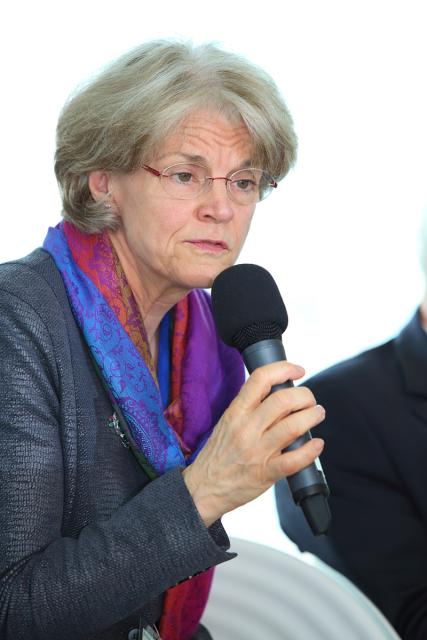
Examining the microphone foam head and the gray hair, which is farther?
the gray hair

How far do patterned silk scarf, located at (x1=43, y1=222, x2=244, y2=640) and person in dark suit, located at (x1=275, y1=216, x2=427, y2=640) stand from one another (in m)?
0.31

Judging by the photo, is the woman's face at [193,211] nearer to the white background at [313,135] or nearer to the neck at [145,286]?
the neck at [145,286]

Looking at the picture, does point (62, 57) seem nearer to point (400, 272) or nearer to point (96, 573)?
point (400, 272)

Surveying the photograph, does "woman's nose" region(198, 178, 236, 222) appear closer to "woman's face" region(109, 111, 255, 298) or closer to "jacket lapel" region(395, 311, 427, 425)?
"woman's face" region(109, 111, 255, 298)

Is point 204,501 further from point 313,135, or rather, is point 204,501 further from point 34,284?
point 313,135

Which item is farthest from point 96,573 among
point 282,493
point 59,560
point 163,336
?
point 163,336

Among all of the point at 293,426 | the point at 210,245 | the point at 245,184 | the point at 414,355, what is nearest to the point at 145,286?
the point at 210,245

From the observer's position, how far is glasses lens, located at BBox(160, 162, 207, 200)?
5.19 ft

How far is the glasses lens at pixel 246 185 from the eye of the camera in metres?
1.65

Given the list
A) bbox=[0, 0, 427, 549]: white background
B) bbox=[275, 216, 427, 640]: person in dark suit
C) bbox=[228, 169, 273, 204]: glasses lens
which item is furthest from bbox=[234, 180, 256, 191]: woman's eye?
bbox=[0, 0, 427, 549]: white background

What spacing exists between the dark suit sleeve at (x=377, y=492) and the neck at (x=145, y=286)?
1.28 ft

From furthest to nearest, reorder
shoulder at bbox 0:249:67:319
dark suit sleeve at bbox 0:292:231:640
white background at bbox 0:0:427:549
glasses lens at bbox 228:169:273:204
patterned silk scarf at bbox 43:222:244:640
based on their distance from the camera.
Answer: white background at bbox 0:0:427:549 < glasses lens at bbox 228:169:273:204 < patterned silk scarf at bbox 43:222:244:640 < shoulder at bbox 0:249:67:319 < dark suit sleeve at bbox 0:292:231:640

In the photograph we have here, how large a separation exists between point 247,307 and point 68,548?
48cm

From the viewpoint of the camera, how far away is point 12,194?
4.15 metres
